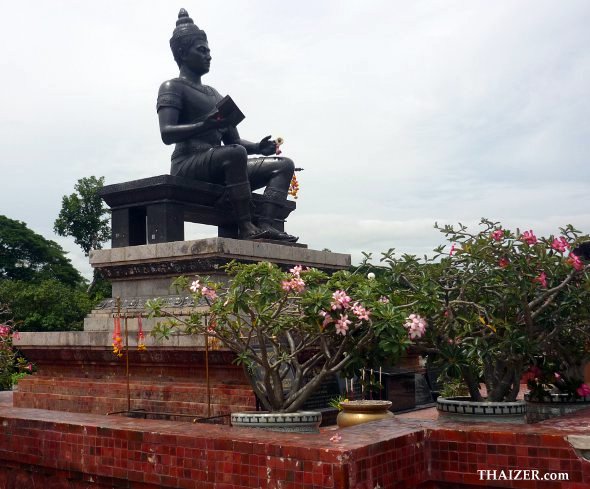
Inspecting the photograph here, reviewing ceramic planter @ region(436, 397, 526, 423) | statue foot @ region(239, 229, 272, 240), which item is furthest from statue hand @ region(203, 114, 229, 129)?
ceramic planter @ region(436, 397, 526, 423)

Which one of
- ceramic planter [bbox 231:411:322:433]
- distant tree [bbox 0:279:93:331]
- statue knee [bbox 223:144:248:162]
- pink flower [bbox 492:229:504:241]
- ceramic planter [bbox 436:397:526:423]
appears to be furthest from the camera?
distant tree [bbox 0:279:93:331]

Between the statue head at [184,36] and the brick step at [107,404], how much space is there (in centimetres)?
484

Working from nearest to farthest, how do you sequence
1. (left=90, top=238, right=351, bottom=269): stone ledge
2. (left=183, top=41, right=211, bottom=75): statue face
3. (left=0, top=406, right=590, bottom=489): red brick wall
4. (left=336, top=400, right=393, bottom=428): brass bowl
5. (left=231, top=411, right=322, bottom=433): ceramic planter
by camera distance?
(left=0, top=406, right=590, bottom=489): red brick wall → (left=231, top=411, right=322, bottom=433): ceramic planter → (left=336, top=400, right=393, bottom=428): brass bowl → (left=90, top=238, right=351, bottom=269): stone ledge → (left=183, top=41, right=211, bottom=75): statue face

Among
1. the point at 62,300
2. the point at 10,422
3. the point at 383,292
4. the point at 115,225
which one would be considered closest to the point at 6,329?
the point at 115,225

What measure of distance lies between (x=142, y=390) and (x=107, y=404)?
57 centimetres

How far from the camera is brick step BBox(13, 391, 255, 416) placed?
6.49 meters

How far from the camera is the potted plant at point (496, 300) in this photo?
4.73 metres

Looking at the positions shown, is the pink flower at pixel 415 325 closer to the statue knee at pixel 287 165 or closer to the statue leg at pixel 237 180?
the statue leg at pixel 237 180

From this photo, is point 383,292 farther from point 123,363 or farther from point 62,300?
point 62,300

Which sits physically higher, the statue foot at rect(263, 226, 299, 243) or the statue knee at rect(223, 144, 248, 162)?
the statue knee at rect(223, 144, 248, 162)

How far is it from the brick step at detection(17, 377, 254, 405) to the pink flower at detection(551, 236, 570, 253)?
2915mm

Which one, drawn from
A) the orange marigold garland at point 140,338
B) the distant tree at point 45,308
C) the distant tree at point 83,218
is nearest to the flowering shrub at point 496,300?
the orange marigold garland at point 140,338

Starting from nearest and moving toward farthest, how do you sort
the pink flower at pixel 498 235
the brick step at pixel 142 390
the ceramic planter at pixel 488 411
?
the ceramic planter at pixel 488 411 → the pink flower at pixel 498 235 → the brick step at pixel 142 390

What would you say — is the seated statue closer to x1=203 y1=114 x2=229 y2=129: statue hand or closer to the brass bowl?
x1=203 y1=114 x2=229 y2=129: statue hand
